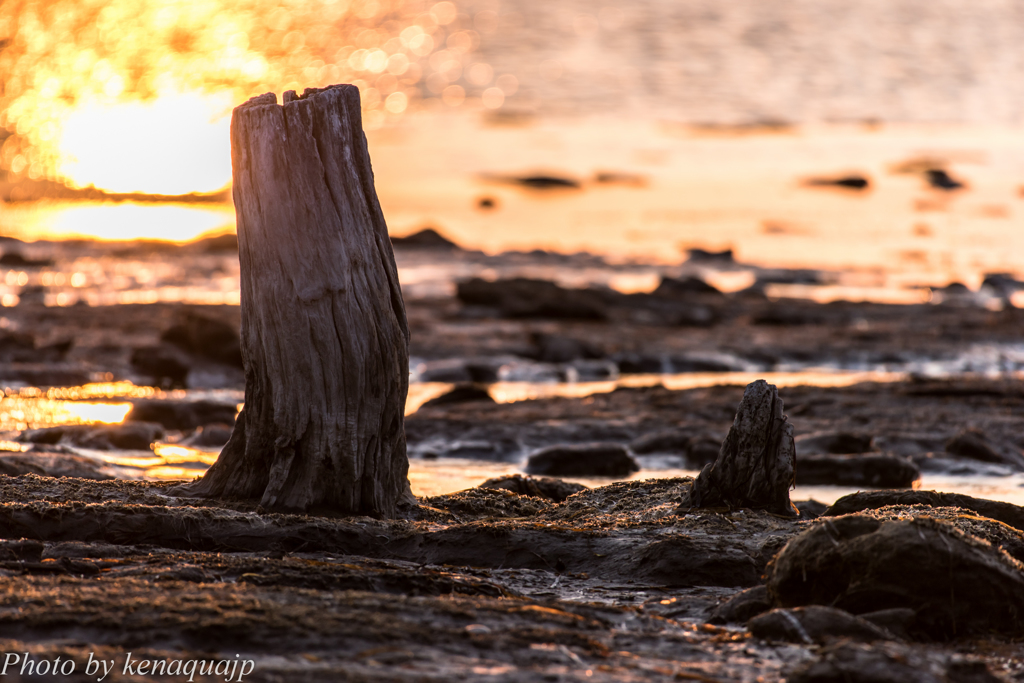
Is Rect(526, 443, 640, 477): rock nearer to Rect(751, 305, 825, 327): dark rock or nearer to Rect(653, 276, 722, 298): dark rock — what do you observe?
Rect(751, 305, 825, 327): dark rock

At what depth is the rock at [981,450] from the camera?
1182 centimetres

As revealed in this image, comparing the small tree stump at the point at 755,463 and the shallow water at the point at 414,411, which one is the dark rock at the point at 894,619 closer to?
the small tree stump at the point at 755,463

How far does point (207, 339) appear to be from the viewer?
57.1ft

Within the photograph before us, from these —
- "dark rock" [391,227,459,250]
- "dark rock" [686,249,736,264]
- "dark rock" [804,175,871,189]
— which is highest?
"dark rock" [804,175,871,189]

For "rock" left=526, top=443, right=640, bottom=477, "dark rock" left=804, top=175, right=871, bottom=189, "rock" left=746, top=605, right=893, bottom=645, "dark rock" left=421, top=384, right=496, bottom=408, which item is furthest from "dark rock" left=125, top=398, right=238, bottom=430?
"dark rock" left=804, top=175, right=871, bottom=189

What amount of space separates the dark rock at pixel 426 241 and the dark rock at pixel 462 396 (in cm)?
1924

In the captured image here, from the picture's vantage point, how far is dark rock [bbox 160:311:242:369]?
17.3 m

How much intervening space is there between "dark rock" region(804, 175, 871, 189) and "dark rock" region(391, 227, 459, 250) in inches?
803

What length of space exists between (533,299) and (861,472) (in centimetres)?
1263

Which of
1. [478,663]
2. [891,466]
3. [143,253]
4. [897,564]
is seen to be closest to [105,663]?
[478,663]

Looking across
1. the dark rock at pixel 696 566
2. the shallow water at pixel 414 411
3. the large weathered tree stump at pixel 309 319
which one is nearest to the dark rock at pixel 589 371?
the shallow water at pixel 414 411

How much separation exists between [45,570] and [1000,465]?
9313mm

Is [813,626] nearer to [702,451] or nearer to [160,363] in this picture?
[702,451]

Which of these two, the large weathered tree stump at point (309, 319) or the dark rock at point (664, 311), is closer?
the large weathered tree stump at point (309, 319)
